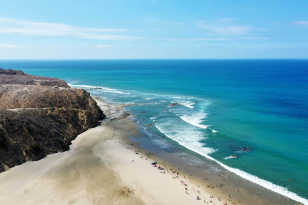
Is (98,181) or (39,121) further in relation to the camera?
(39,121)

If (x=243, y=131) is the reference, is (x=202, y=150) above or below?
below

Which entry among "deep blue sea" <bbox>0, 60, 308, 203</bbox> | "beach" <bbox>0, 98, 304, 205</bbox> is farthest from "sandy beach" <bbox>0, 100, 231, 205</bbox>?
"deep blue sea" <bbox>0, 60, 308, 203</bbox>

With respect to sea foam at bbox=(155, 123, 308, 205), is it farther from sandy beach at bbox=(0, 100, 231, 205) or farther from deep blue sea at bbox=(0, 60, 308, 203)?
sandy beach at bbox=(0, 100, 231, 205)

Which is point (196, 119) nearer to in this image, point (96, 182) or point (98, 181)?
point (98, 181)

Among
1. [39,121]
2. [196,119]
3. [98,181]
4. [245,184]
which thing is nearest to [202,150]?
[245,184]

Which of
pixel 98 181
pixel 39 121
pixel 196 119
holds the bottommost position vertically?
pixel 98 181

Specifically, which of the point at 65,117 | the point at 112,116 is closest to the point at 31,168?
the point at 65,117

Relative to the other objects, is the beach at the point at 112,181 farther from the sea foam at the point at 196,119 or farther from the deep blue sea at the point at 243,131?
the sea foam at the point at 196,119

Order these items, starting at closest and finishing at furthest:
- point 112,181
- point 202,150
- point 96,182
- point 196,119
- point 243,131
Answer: point 96,182, point 112,181, point 202,150, point 243,131, point 196,119
